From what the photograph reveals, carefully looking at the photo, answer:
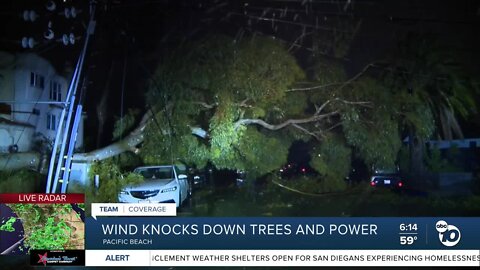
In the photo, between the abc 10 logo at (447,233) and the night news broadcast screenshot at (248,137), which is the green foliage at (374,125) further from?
the abc 10 logo at (447,233)

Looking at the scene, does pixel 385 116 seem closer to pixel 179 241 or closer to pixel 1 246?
pixel 179 241

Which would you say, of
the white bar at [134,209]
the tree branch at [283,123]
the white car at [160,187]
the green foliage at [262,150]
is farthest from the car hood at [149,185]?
the tree branch at [283,123]

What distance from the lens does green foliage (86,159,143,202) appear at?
404 cm

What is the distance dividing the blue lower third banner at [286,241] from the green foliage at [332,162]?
0.31m

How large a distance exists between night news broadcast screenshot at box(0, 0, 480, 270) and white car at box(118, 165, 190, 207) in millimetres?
17

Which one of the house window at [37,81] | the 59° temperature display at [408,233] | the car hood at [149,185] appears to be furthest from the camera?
the house window at [37,81]

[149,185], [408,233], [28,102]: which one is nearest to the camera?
[408,233]

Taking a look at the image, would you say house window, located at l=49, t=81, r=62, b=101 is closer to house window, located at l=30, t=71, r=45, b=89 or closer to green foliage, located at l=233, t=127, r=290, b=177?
house window, located at l=30, t=71, r=45, b=89

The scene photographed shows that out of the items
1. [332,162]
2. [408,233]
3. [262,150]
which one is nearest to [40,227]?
[262,150]

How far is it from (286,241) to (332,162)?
77cm

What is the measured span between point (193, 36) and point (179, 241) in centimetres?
173

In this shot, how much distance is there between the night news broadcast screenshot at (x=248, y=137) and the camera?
3.95 meters

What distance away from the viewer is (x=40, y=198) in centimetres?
409

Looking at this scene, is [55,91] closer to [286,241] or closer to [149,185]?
[149,185]
